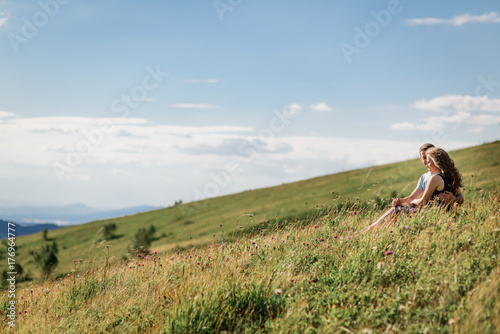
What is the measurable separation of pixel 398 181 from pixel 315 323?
124 ft

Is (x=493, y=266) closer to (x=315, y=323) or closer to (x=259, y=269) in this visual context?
(x=315, y=323)

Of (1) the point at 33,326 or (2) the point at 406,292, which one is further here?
(1) the point at 33,326

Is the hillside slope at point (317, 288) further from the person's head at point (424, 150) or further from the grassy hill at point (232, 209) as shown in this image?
the grassy hill at point (232, 209)

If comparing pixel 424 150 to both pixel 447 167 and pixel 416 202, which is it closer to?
pixel 447 167

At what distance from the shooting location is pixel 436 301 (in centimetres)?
495

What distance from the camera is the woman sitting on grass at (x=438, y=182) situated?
834 cm

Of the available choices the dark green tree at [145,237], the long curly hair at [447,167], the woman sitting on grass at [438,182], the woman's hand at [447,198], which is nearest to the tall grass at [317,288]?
the woman's hand at [447,198]

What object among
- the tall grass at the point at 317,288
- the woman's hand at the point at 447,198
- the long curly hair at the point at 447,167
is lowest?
the tall grass at the point at 317,288

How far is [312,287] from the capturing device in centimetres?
563

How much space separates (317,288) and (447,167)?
4.63 metres

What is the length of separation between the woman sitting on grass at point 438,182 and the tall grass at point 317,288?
23.8 inches

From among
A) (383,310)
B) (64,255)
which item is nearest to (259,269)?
(383,310)

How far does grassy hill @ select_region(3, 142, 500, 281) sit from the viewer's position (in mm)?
39703

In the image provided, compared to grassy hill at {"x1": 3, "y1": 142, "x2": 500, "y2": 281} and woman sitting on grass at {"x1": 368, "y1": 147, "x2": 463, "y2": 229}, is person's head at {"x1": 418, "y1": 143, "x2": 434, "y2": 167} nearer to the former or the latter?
woman sitting on grass at {"x1": 368, "y1": 147, "x2": 463, "y2": 229}
